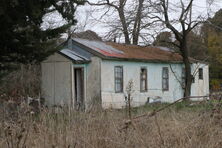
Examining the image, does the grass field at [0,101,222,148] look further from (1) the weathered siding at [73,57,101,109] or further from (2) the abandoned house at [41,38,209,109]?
(1) the weathered siding at [73,57,101,109]

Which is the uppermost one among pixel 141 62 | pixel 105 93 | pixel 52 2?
pixel 52 2

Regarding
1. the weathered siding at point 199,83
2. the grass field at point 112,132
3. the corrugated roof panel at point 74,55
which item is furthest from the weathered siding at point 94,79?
the grass field at point 112,132

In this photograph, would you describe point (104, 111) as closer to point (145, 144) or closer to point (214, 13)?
point (145, 144)

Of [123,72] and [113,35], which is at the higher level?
[113,35]

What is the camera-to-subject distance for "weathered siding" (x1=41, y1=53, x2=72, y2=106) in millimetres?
19234

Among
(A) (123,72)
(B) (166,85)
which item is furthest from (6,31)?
(B) (166,85)

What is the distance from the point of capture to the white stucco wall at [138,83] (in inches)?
753

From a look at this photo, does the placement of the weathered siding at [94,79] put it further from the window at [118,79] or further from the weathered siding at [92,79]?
the window at [118,79]

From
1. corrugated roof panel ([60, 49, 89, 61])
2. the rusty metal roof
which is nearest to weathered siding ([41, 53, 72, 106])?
corrugated roof panel ([60, 49, 89, 61])

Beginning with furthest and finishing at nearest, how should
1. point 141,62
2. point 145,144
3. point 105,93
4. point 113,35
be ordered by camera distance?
point 113,35 → point 141,62 → point 105,93 → point 145,144

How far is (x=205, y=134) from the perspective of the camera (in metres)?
5.04

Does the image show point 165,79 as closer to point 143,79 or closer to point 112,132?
point 143,79

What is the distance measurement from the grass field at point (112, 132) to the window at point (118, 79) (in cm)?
1403

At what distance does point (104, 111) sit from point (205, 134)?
1.78m
